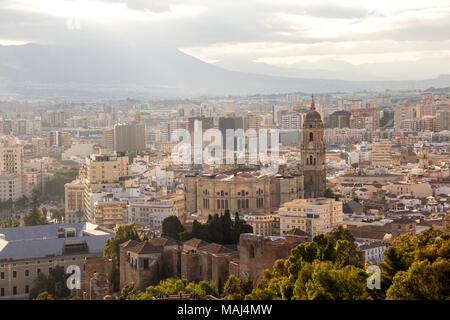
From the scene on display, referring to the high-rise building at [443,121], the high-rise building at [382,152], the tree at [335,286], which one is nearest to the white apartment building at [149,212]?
the tree at [335,286]

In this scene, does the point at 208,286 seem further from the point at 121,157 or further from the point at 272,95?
the point at 272,95

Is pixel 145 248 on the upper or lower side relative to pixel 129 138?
lower

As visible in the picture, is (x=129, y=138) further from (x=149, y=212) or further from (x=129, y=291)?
(x=129, y=291)

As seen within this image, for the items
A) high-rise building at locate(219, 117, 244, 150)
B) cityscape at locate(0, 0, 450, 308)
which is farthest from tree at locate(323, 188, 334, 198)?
high-rise building at locate(219, 117, 244, 150)

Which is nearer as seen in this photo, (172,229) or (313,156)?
(172,229)

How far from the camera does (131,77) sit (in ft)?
158

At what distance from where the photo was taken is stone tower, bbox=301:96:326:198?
1866cm

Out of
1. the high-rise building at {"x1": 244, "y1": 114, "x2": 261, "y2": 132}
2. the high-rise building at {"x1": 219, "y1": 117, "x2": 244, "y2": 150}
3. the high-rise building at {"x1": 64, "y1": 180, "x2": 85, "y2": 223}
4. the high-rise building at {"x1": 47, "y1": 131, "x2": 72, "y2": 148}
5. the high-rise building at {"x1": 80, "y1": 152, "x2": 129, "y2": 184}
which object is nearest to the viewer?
the high-rise building at {"x1": 64, "y1": 180, "x2": 85, "y2": 223}

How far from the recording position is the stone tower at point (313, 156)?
18.7m

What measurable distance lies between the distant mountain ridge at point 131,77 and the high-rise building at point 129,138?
3.01 metres

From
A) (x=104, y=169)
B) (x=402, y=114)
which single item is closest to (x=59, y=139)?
(x=104, y=169)

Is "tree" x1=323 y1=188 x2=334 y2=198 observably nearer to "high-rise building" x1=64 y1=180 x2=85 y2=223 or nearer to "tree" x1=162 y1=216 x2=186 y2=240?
"high-rise building" x1=64 y1=180 x2=85 y2=223

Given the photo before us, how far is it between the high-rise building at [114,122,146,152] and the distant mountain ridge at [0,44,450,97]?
118 inches

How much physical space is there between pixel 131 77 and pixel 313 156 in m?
30.6
